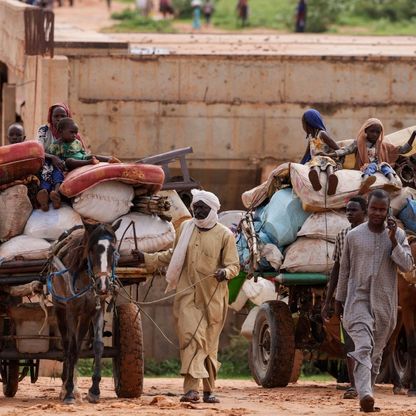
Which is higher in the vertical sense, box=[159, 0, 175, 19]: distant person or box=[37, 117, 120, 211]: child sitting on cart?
box=[159, 0, 175, 19]: distant person

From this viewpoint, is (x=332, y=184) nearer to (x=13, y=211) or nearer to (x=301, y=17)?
(x=13, y=211)

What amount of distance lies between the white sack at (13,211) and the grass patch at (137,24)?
2665 centimetres

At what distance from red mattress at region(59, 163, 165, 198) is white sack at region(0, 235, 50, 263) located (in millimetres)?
512

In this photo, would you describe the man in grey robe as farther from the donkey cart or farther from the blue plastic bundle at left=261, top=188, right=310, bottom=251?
the blue plastic bundle at left=261, top=188, right=310, bottom=251

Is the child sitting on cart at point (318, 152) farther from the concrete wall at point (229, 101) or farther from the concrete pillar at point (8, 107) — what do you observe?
the concrete pillar at point (8, 107)

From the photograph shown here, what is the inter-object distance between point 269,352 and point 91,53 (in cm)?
1042

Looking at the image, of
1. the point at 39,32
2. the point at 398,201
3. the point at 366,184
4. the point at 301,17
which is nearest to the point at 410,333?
the point at 398,201

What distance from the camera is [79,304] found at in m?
15.3

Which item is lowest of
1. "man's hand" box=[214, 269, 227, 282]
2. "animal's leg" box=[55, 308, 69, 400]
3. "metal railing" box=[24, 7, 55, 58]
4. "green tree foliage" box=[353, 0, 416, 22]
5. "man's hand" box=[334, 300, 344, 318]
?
"animal's leg" box=[55, 308, 69, 400]

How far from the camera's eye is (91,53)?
27.7 meters

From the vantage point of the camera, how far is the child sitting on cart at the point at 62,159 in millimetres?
16094

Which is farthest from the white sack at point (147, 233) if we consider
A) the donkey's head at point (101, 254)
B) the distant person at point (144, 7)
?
the distant person at point (144, 7)

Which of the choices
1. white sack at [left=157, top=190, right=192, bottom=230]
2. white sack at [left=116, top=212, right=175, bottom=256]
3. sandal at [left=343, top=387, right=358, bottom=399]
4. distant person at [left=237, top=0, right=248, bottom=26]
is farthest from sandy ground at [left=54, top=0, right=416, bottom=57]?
sandal at [left=343, top=387, right=358, bottom=399]

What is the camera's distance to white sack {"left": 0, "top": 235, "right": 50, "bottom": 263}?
1588 centimetres
